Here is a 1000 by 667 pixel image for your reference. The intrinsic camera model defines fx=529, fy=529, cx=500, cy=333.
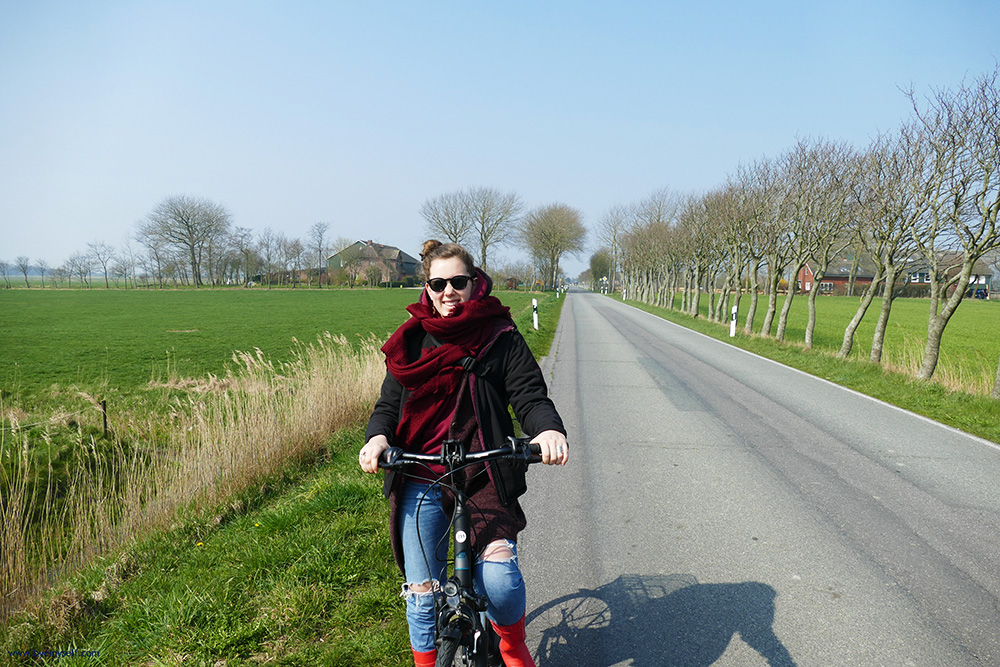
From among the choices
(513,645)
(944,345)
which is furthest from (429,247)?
(944,345)

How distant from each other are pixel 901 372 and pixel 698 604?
11.1 metres

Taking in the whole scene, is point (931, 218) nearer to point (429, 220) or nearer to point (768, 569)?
point (768, 569)

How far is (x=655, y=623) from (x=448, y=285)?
2.27m

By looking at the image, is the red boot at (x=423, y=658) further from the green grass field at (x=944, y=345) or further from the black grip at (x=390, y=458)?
the green grass field at (x=944, y=345)

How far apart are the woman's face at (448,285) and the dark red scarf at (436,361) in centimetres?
4

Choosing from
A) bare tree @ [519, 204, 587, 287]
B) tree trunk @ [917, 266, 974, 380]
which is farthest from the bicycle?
bare tree @ [519, 204, 587, 287]

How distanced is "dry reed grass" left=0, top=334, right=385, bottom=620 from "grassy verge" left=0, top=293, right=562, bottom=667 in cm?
33

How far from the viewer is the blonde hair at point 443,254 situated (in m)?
2.26

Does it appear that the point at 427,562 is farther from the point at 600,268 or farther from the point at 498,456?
the point at 600,268

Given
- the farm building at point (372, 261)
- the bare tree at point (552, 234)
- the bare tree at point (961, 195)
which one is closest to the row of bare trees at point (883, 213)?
the bare tree at point (961, 195)

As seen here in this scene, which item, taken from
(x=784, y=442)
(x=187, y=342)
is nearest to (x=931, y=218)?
(x=784, y=442)

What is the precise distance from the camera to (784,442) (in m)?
6.58

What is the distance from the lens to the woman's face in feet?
7.30

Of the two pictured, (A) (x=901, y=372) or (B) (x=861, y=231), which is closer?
(A) (x=901, y=372)
